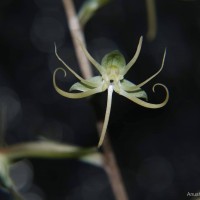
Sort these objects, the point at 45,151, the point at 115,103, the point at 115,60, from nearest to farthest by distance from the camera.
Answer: the point at 115,60, the point at 45,151, the point at 115,103

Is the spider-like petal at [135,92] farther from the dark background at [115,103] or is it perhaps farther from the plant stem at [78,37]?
the dark background at [115,103]

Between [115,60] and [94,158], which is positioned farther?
[94,158]

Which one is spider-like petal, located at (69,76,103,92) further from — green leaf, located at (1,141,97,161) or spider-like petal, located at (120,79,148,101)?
green leaf, located at (1,141,97,161)

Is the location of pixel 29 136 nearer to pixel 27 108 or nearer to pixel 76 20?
pixel 27 108

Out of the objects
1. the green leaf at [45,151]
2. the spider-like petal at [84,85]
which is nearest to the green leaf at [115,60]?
the spider-like petal at [84,85]

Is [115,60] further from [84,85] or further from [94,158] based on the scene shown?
[94,158]

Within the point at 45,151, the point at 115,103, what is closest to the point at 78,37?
the point at 45,151

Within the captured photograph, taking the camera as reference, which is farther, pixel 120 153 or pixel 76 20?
pixel 120 153

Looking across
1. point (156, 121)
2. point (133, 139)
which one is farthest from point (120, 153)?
point (156, 121)
